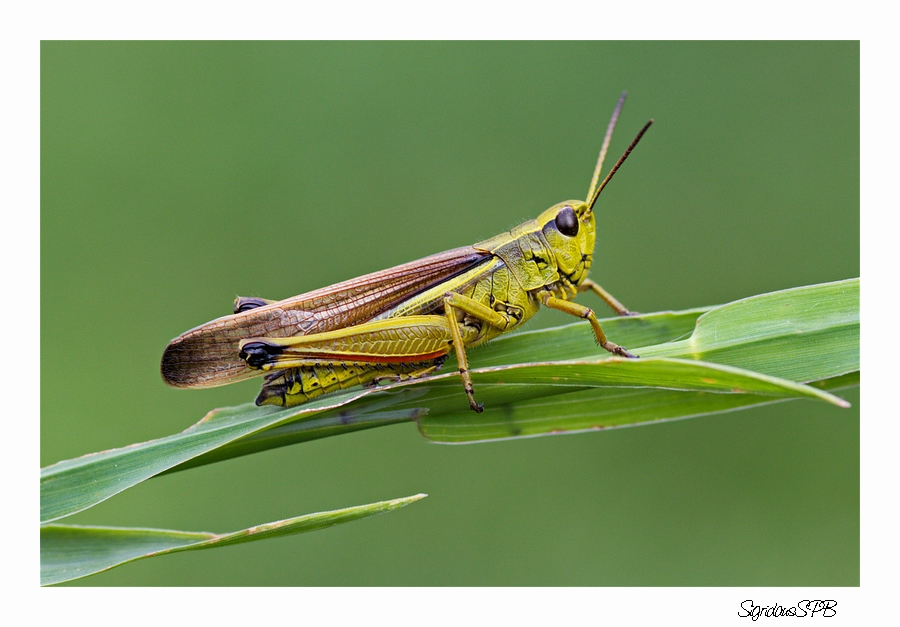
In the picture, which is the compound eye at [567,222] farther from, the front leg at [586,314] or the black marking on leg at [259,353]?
the black marking on leg at [259,353]

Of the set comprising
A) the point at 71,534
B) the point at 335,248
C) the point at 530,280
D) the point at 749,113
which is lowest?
the point at 71,534

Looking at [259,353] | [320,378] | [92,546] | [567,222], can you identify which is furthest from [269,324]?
[567,222]

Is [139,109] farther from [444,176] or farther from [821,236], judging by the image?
[821,236]

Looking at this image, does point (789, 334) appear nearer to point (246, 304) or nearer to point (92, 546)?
point (246, 304)

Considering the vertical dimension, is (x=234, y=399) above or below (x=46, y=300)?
below

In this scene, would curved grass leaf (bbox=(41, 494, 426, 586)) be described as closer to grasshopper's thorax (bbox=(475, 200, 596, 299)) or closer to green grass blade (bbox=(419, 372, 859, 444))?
green grass blade (bbox=(419, 372, 859, 444))

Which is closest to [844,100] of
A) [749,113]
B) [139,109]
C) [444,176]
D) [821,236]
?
[749,113]

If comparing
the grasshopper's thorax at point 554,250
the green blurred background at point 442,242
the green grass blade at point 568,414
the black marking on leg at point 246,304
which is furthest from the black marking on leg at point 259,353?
the green blurred background at point 442,242

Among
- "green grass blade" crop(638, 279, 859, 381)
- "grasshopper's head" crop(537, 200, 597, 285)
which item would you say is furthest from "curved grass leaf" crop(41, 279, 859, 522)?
"grasshopper's head" crop(537, 200, 597, 285)
